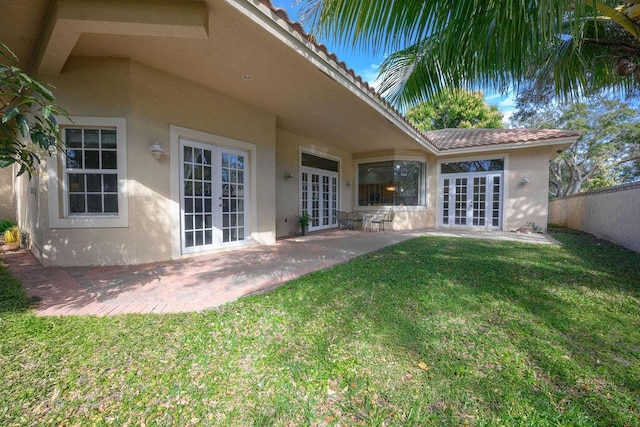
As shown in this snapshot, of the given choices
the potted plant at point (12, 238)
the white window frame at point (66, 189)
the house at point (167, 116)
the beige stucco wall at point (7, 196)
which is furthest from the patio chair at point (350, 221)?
the beige stucco wall at point (7, 196)

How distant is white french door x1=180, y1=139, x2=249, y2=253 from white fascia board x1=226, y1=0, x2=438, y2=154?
120 inches

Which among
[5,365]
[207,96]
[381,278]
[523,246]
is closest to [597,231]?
[523,246]

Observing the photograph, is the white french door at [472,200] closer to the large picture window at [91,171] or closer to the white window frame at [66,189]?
the white window frame at [66,189]

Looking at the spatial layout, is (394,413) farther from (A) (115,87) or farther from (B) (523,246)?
(B) (523,246)

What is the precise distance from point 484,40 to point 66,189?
6.64m

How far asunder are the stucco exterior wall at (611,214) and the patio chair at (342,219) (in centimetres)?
831

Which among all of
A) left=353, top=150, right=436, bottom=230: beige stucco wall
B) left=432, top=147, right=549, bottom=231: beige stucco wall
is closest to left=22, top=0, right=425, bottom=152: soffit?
left=353, top=150, right=436, bottom=230: beige stucco wall

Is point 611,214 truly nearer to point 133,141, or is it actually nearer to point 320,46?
point 320,46

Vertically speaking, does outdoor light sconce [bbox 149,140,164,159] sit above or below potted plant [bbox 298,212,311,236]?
above

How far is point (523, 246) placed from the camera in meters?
7.14

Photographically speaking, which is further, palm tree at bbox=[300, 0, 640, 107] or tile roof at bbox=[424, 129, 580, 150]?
tile roof at bbox=[424, 129, 580, 150]

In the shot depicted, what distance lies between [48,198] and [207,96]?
3.45 m

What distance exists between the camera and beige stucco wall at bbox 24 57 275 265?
4738 millimetres

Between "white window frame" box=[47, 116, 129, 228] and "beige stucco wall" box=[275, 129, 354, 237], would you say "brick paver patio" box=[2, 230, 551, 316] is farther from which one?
"beige stucco wall" box=[275, 129, 354, 237]
